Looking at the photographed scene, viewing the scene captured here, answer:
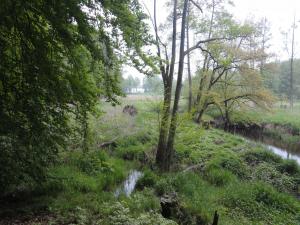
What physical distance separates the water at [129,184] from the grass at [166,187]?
0.18 meters

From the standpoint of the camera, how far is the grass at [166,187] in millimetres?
5613

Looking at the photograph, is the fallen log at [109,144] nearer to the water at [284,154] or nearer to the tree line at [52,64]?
the tree line at [52,64]

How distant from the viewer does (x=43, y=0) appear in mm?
3260

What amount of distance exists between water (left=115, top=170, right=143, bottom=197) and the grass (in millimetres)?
178

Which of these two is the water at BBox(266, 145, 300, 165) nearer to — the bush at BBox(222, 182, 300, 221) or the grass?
the grass

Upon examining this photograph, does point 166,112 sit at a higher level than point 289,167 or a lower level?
higher

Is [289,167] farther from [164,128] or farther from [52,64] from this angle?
[52,64]

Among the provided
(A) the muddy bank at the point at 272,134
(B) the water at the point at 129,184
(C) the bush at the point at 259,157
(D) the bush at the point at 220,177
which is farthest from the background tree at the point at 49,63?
(A) the muddy bank at the point at 272,134

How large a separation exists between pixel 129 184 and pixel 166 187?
4.18ft

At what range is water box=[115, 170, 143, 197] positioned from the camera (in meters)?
7.73

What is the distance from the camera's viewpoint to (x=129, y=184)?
8.51 metres

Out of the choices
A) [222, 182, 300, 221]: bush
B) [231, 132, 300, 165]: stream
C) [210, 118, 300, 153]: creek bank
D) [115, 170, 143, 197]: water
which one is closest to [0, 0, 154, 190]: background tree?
[115, 170, 143, 197]: water

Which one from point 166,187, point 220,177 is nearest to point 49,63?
point 166,187

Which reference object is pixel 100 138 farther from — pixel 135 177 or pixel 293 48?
pixel 293 48
